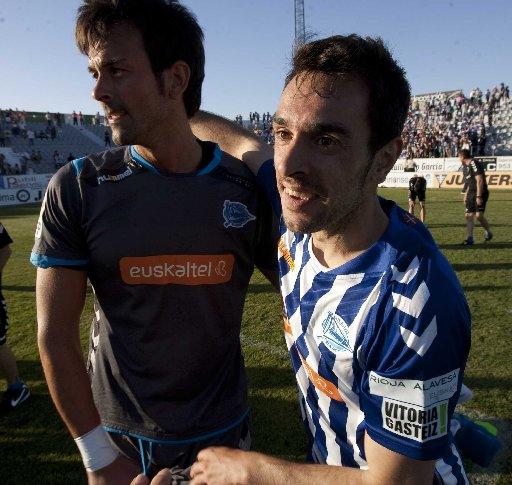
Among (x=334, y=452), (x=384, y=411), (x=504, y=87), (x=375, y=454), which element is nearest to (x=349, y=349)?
(x=384, y=411)

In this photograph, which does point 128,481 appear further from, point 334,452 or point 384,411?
point 384,411

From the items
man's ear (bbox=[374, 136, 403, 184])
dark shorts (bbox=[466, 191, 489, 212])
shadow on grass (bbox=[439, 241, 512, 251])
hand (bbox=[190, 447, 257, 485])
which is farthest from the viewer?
dark shorts (bbox=[466, 191, 489, 212])

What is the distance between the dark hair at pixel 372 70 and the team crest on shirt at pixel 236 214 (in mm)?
645

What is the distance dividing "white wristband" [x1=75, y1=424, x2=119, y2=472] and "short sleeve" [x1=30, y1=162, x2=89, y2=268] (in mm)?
714

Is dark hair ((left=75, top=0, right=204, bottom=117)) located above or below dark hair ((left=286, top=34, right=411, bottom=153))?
above

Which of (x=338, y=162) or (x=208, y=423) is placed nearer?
(x=338, y=162)

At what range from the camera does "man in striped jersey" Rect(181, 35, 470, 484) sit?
1.38 m

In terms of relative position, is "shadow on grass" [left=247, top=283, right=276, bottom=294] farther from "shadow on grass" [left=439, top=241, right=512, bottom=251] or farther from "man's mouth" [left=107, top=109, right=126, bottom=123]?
"man's mouth" [left=107, top=109, right=126, bottom=123]

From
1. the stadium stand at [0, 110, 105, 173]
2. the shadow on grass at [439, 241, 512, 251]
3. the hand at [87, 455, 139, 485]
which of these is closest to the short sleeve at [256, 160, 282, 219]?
the hand at [87, 455, 139, 485]

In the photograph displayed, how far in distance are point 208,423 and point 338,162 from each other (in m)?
1.35

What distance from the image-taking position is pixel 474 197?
1059 cm

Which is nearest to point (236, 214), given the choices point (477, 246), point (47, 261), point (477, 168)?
point (47, 261)

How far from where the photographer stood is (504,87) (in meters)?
35.5

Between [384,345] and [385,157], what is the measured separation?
739 mm
